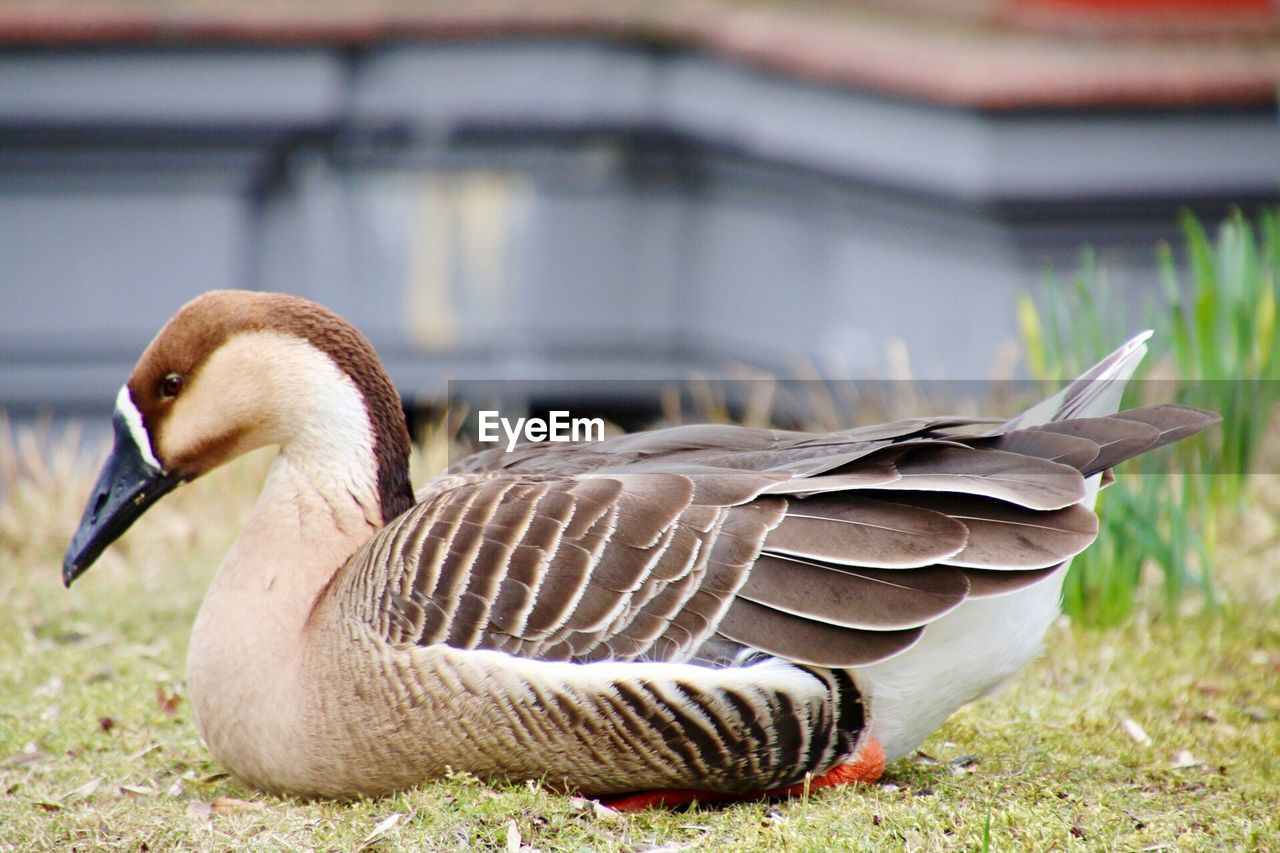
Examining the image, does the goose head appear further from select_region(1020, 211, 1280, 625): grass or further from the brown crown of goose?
select_region(1020, 211, 1280, 625): grass

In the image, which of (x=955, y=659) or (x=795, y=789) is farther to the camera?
(x=795, y=789)

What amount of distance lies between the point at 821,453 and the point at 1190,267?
5.65m

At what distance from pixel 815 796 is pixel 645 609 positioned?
0.59 metres

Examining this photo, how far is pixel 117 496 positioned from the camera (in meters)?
3.20

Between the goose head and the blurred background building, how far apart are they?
531 cm

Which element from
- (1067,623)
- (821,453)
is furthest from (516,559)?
(1067,623)

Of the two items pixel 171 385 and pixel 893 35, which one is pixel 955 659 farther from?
pixel 893 35

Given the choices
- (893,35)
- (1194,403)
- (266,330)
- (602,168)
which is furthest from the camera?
(602,168)

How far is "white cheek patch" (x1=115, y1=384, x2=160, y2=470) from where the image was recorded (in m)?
3.15

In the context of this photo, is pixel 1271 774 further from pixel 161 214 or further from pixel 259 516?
pixel 161 214

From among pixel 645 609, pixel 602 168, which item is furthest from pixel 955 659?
pixel 602 168

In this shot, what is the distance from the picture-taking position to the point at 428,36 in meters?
8.61

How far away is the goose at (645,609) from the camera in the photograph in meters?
2.76

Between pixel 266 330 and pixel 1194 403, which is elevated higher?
pixel 266 330
